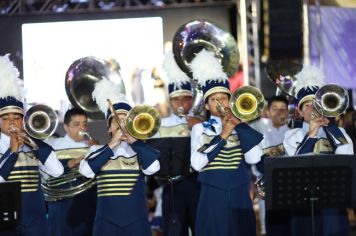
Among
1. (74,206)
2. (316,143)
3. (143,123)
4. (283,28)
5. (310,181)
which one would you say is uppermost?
(283,28)

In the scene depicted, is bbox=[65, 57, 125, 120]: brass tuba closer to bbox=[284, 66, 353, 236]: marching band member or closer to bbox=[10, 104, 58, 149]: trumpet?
bbox=[10, 104, 58, 149]: trumpet

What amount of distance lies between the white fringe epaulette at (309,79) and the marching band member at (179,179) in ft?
4.39

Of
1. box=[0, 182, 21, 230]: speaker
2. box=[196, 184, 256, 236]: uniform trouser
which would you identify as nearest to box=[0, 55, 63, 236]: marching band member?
box=[0, 182, 21, 230]: speaker

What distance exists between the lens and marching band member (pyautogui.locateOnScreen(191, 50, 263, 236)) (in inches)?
321

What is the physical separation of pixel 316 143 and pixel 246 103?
84 cm

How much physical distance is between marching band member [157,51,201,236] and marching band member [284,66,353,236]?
1.32m

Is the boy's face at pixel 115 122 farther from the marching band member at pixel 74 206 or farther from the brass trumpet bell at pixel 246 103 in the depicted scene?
the marching band member at pixel 74 206

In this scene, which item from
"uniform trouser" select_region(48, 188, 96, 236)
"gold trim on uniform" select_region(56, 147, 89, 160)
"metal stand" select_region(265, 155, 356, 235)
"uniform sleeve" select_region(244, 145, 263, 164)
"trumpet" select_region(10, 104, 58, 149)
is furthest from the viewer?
"gold trim on uniform" select_region(56, 147, 89, 160)

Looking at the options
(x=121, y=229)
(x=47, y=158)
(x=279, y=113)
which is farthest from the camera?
(x=279, y=113)

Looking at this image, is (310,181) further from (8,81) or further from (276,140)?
(8,81)

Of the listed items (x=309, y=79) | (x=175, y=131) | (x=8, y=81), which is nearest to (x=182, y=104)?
(x=175, y=131)

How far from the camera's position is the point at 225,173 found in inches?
323

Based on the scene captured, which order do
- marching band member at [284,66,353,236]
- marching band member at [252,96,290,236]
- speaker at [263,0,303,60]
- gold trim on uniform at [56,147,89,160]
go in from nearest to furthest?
marching band member at [284,66,353,236], marching band member at [252,96,290,236], gold trim on uniform at [56,147,89,160], speaker at [263,0,303,60]

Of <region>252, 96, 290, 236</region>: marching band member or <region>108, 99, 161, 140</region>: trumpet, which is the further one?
<region>252, 96, 290, 236</region>: marching band member
